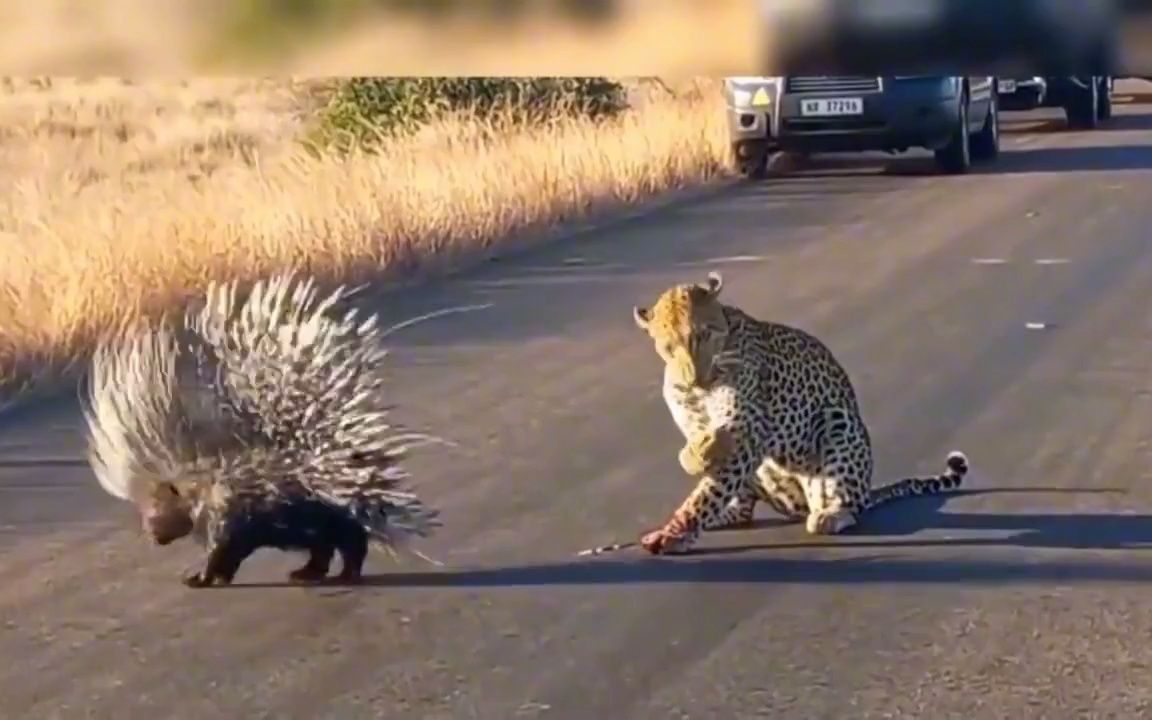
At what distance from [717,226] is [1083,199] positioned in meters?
3.41

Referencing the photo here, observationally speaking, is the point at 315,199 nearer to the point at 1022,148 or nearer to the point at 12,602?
the point at 12,602

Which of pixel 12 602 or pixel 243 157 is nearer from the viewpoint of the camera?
pixel 12 602

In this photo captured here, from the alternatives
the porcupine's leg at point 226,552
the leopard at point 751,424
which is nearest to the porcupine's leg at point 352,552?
the porcupine's leg at point 226,552

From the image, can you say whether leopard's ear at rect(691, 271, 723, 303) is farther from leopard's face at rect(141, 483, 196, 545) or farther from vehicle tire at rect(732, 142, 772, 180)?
vehicle tire at rect(732, 142, 772, 180)

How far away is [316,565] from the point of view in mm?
6215

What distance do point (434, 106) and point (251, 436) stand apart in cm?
1635

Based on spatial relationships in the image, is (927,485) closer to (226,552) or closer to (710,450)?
(710,450)

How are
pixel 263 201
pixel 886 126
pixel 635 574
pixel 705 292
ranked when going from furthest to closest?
pixel 886 126
pixel 263 201
pixel 705 292
pixel 635 574

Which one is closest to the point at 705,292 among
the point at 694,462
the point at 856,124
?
the point at 694,462

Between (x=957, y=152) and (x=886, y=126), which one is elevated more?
(x=886, y=126)

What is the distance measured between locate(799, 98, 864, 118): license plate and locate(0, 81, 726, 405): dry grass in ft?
3.23

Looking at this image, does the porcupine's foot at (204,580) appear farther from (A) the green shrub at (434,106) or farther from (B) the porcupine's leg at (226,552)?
(A) the green shrub at (434,106)

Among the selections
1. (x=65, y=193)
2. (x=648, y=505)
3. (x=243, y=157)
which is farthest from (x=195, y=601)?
(x=243, y=157)

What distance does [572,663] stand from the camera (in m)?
5.38
